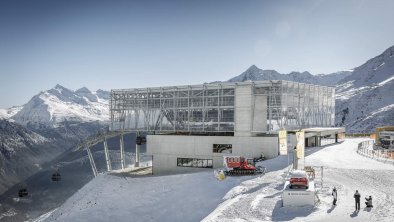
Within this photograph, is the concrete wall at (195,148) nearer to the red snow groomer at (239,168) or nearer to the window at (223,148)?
the window at (223,148)

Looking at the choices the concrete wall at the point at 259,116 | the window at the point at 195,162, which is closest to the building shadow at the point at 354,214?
the concrete wall at the point at 259,116

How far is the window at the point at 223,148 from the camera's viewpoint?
199 feet

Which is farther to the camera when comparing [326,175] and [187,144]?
[187,144]

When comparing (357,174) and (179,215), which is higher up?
(357,174)

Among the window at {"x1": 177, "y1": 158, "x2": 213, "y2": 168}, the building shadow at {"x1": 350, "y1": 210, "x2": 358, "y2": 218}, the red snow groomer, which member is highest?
the red snow groomer

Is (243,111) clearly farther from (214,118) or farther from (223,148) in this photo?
(223,148)

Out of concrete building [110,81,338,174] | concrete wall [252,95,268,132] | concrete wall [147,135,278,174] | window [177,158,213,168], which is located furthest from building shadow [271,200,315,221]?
window [177,158,213,168]

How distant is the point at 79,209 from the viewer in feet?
166

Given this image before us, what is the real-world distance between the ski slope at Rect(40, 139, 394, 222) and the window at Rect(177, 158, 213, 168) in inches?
383

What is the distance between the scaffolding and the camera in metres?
62.0

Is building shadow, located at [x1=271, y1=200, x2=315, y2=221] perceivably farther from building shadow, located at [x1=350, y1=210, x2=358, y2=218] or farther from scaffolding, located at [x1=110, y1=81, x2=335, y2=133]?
scaffolding, located at [x1=110, y1=81, x2=335, y2=133]

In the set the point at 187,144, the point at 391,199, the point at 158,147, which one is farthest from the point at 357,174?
the point at 158,147

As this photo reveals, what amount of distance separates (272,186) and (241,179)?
561 centimetres

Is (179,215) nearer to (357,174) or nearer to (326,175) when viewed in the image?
(326,175)
